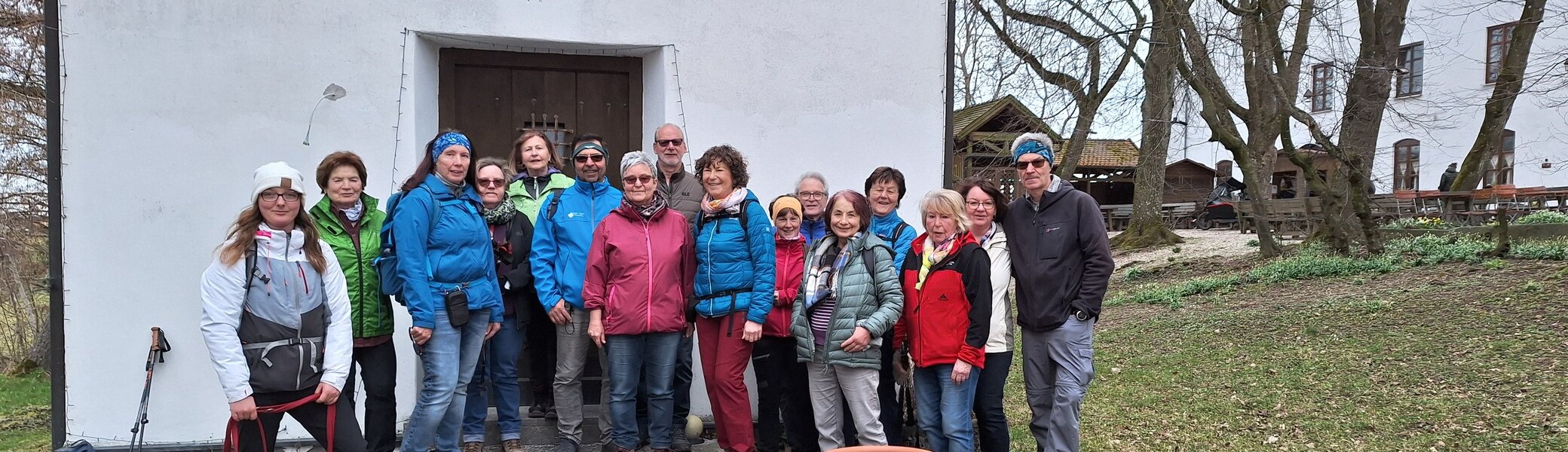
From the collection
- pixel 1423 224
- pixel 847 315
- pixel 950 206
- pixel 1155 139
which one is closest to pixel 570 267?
pixel 847 315

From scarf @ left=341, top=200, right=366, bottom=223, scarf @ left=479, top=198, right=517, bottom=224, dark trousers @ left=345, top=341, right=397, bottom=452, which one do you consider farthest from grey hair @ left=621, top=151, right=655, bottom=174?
dark trousers @ left=345, top=341, right=397, bottom=452

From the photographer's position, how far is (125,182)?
4.48 meters

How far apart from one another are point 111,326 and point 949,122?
14.3 ft

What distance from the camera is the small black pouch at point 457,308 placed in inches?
149

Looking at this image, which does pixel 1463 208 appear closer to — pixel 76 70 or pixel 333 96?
pixel 333 96

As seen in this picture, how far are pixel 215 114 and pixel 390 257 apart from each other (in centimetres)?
155

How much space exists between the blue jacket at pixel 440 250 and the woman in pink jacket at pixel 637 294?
1.47 feet

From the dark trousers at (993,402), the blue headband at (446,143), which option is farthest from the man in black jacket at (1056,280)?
the blue headband at (446,143)

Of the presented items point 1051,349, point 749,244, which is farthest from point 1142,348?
point 749,244

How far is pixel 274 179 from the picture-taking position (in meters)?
3.18

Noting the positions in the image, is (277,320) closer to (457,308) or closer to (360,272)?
(360,272)

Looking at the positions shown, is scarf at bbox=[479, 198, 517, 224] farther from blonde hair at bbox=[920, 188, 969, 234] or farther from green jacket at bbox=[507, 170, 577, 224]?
blonde hair at bbox=[920, 188, 969, 234]

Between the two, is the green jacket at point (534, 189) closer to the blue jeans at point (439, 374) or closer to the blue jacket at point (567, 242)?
the blue jacket at point (567, 242)

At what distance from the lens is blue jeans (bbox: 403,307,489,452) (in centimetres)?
384
